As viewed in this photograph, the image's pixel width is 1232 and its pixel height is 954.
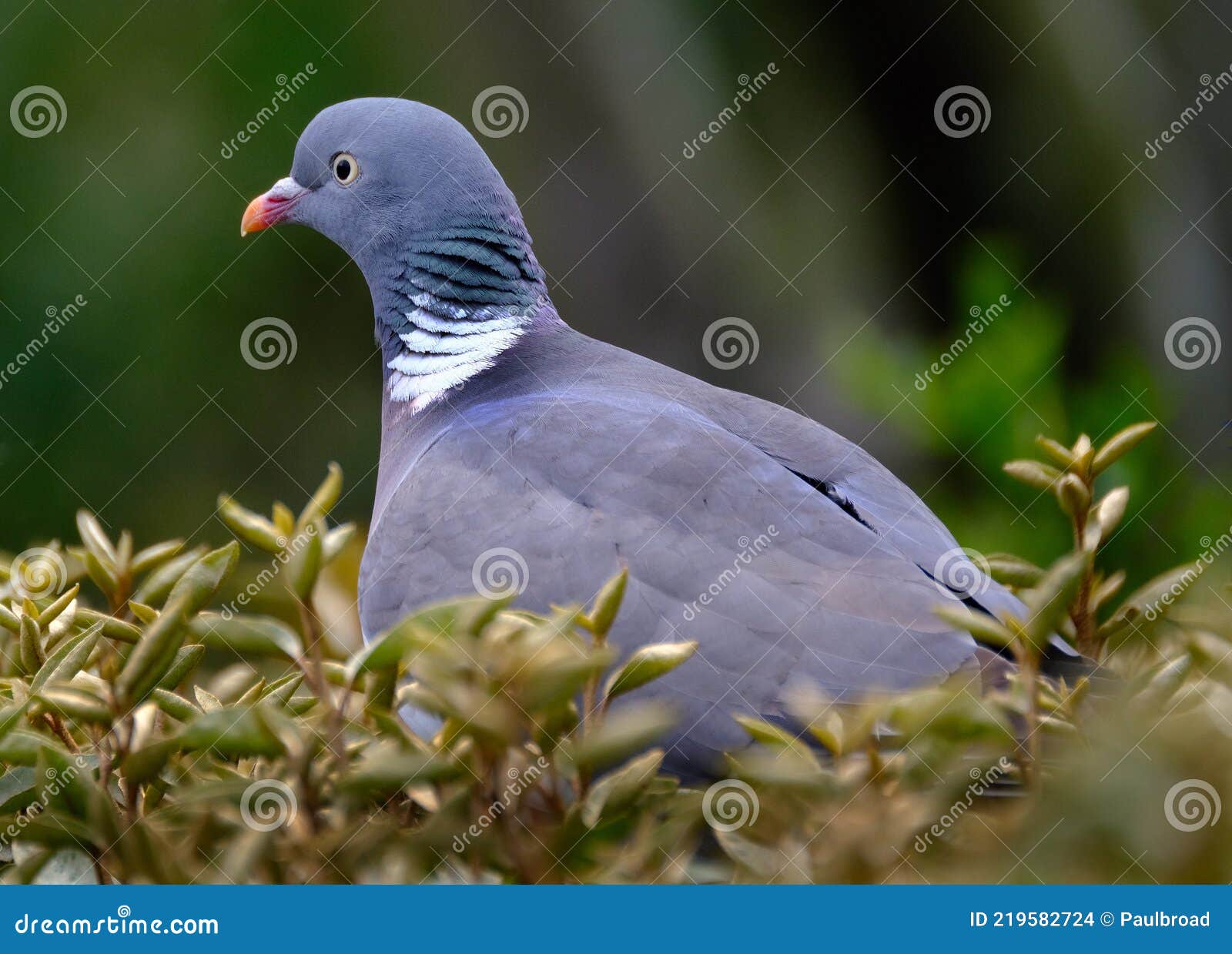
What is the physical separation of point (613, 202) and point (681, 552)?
9.58ft

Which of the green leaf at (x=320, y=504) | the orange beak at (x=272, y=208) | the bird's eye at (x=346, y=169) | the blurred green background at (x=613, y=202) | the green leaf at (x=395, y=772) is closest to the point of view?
the green leaf at (x=395, y=772)

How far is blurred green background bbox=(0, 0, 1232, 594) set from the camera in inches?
162

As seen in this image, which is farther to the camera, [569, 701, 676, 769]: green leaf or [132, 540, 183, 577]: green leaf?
[132, 540, 183, 577]: green leaf

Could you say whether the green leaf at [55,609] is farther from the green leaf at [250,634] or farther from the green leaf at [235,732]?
the green leaf at [235,732]

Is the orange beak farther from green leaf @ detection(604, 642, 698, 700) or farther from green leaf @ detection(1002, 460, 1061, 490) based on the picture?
green leaf @ detection(604, 642, 698, 700)

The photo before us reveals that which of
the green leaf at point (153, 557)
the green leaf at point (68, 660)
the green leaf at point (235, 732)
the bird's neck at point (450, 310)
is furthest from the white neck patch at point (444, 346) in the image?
the green leaf at point (235, 732)

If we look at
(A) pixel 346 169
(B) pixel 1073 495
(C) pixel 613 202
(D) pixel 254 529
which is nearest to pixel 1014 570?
(B) pixel 1073 495

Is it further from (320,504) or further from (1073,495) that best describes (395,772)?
(1073,495)

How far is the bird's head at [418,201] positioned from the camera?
304 cm

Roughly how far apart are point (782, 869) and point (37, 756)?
0.68 meters

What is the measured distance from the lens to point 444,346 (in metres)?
2.99

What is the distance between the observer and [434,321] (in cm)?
301

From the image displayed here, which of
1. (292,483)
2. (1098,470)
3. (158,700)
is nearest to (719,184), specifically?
(292,483)

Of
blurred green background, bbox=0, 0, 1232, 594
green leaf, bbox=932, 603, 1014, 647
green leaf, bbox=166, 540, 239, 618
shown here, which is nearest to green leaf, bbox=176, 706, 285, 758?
green leaf, bbox=166, 540, 239, 618
